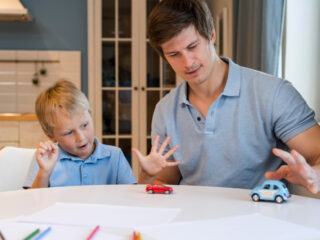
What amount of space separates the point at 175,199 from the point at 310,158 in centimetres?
51

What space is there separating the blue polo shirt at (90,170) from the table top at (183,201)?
1.39 ft

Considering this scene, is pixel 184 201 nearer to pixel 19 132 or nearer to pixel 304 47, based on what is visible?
pixel 304 47

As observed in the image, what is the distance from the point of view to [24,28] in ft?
15.2

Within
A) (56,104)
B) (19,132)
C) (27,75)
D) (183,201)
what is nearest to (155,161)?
(183,201)

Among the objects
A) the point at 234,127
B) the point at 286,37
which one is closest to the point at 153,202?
the point at 234,127

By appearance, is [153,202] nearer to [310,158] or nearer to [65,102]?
[310,158]

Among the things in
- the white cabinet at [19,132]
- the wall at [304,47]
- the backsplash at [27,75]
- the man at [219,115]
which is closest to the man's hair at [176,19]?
the man at [219,115]

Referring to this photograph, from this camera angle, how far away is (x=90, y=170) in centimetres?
164

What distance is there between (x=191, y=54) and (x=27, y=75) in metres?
3.60

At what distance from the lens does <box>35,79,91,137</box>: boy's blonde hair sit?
5.41ft

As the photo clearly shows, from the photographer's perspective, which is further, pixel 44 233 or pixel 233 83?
pixel 233 83

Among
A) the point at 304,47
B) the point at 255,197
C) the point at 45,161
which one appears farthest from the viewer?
the point at 304,47

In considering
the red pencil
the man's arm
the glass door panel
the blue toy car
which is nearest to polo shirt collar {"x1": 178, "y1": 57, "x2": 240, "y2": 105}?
the man's arm

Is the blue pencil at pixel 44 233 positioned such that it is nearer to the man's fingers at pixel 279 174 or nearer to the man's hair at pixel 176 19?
the man's fingers at pixel 279 174
